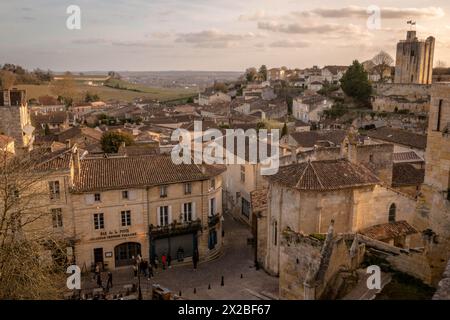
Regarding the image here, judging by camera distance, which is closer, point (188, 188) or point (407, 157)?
point (188, 188)

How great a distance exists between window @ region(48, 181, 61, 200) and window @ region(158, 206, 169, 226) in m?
7.00

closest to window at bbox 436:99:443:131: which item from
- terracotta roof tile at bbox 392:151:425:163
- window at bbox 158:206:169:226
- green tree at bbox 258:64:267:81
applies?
window at bbox 158:206:169:226

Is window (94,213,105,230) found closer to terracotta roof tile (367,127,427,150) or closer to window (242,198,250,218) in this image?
window (242,198,250,218)

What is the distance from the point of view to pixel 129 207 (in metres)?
31.3

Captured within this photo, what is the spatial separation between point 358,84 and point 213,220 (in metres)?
63.8

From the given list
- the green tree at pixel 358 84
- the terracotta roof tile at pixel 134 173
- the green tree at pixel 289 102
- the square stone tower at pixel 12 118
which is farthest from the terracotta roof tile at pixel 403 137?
the green tree at pixel 289 102

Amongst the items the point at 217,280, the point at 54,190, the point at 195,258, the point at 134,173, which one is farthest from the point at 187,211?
the point at 54,190

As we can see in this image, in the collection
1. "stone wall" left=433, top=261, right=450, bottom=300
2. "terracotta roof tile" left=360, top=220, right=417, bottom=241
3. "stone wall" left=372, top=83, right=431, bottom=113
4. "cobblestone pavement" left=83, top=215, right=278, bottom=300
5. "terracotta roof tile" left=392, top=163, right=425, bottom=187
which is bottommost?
"cobblestone pavement" left=83, top=215, right=278, bottom=300

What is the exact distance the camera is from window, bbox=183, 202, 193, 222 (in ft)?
108

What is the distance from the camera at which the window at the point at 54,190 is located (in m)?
29.2

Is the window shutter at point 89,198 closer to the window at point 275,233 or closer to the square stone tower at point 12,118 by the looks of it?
the window at point 275,233

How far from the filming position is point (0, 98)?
185ft

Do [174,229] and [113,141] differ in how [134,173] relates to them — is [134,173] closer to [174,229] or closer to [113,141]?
[174,229]

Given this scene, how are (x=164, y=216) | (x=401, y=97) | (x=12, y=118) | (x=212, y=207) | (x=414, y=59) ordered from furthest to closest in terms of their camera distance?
(x=414, y=59) → (x=401, y=97) → (x=12, y=118) → (x=212, y=207) → (x=164, y=216)
